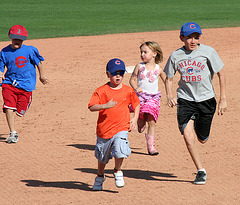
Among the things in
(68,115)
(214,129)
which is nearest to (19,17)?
(68,115)

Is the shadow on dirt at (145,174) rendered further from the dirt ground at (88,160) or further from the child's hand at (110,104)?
the child's hand at (110,104)

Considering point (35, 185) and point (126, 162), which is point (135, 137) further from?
point (35, 185)

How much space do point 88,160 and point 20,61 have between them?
2.43 metres

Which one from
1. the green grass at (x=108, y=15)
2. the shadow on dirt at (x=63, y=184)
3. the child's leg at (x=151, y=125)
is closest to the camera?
the shadow on dirt at (x=63, y=184)

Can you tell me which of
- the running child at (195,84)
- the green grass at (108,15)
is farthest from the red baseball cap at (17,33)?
the green grass at (108,15)

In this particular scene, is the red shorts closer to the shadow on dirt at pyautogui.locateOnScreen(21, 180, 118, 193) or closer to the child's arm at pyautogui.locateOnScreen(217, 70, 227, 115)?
the shadow on dirt at pyautogui.locateOnScreen(21, 180, 118, 193)

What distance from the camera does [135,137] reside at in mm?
10188

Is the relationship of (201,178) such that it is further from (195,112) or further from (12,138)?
(12,138)

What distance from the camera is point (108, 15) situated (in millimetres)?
32875

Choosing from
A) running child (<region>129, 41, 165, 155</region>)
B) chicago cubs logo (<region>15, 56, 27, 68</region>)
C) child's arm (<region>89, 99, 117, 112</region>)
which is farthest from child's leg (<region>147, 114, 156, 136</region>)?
chicago cubs logo (<region>15, 56, 27, 68</region>)

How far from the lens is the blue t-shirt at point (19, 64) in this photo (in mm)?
9797

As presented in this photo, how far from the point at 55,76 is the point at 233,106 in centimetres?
626

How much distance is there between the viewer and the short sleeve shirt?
7.29m

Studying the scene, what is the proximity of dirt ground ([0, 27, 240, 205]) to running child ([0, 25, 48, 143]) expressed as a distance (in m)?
0.61
